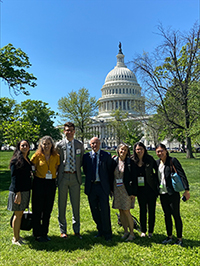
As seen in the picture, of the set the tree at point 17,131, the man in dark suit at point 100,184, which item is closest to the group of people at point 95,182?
the man in dark suit at point 100,184

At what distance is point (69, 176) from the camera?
4.95 meters

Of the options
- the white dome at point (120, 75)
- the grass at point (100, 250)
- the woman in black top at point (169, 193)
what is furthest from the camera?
the white dome at point (120, 75)

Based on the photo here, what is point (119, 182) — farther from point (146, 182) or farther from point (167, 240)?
point (167, 240)

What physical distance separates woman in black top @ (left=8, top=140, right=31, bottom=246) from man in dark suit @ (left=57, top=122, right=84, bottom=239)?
66cm

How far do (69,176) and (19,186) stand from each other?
98cm

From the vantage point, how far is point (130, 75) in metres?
107

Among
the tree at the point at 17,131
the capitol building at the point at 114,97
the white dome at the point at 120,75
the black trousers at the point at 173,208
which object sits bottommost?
the black trousers at the point at 173,208

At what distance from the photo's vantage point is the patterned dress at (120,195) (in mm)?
4766

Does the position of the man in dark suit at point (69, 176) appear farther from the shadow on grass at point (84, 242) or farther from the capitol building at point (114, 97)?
the capitol building at point (114, 97)

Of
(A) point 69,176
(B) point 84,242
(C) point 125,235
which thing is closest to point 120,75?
(A) point 69,176

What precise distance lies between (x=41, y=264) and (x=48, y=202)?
3.90ft

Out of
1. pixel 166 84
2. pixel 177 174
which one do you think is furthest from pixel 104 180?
pixel 166 84

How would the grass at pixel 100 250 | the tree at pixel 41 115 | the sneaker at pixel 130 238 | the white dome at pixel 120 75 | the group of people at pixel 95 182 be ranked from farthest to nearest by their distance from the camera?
the white dome at pixel 120 75 → the tree at pixel 41 115 → the sneaker at pixel 130 238 → the group of people at pixel 95 182 → the grass at pixel 100 250

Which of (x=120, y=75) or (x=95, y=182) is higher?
(x=120, y=75)
